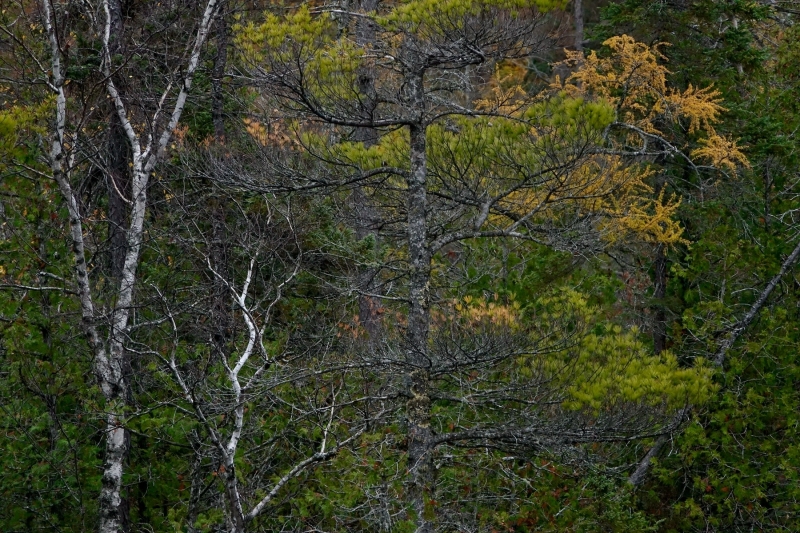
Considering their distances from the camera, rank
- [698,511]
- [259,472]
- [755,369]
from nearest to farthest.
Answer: [259,472] < [698,511] < [755,369]

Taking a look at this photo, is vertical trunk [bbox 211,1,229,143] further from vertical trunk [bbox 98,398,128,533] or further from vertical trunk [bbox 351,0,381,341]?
vertical trunk [bbox 98,398,128,533]

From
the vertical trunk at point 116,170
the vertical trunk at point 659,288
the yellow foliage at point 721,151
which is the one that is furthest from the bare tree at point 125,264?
the vertical trunk at point 659,288

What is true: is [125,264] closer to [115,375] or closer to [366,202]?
[115,375]

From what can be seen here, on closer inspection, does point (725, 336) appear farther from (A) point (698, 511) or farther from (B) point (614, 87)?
(B) point (614, 87)

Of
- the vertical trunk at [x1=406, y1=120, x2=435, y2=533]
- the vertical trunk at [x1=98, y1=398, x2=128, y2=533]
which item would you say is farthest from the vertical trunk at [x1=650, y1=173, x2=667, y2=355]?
the vertical trunk at [x1=98, y1=398, x2=128, y2=533]

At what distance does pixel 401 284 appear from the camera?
1247cm

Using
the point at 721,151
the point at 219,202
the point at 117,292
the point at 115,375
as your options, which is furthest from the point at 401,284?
the point at 721,151

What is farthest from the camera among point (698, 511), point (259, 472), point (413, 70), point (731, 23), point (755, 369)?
point (731, 23)

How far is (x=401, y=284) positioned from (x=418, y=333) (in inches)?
139

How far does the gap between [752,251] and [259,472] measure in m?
6.85

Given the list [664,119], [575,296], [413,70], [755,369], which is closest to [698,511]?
[755,369]

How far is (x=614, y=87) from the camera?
42.8ft

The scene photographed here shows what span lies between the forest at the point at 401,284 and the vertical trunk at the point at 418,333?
0.03 m

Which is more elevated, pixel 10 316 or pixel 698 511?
pixel 10 316
